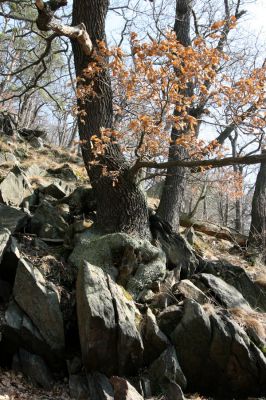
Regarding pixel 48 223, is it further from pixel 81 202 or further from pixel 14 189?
pixel 14 189

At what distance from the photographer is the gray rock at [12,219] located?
735cm

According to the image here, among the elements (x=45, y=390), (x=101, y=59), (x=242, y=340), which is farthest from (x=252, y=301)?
(x=101, y=59)

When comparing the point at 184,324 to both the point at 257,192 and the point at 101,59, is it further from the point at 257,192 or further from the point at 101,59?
the point at 257,192

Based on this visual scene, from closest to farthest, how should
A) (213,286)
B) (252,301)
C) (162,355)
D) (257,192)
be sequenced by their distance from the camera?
(162,355)
(213,286)
(252,301)
(257,192)

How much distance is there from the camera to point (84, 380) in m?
5.52

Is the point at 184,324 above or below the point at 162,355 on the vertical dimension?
above

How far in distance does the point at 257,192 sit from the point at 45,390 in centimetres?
927

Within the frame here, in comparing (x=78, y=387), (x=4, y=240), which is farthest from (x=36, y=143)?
(x=78, y=387)

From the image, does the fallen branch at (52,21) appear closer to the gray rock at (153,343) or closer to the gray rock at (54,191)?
the gray rock at (54,191)

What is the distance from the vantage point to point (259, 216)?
38.9 feet

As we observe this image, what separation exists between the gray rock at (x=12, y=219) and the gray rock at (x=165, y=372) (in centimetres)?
375

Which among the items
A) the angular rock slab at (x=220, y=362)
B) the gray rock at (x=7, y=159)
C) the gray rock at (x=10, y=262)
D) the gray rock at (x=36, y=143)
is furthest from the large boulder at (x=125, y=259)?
the gray rock at (x=36, y=143)

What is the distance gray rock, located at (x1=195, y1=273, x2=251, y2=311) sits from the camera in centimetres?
712

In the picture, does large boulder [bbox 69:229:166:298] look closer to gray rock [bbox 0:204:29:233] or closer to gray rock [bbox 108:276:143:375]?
gray rock [bbox 108:276:143:375]
